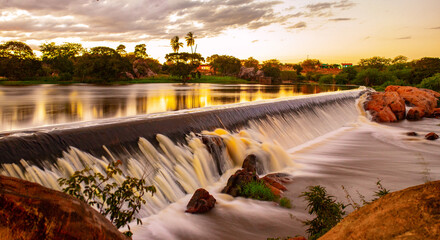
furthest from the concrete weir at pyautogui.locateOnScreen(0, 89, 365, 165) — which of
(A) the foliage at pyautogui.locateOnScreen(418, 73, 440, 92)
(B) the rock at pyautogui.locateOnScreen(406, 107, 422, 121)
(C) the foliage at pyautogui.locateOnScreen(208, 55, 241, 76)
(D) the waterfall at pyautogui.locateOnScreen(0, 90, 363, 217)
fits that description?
(C) the foliage at pyautogui.locateOnScreen(208, 55, 241, 76)

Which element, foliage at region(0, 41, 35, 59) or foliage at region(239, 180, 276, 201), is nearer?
foliage at region(239, 180, 276, 201)

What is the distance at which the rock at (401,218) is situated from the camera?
6.15ft

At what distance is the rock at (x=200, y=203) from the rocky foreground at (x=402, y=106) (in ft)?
64.8

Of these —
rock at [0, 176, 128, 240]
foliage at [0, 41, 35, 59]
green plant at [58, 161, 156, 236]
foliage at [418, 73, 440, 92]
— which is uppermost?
foliage at [0, 41, 35, 59]

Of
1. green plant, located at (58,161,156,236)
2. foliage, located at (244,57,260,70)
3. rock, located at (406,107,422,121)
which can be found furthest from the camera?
foliage, located at (244,57,260,70)

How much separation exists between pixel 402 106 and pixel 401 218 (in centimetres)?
2480

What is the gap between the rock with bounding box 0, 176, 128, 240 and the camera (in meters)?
2.01

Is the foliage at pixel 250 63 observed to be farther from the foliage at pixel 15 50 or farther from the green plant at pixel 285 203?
the green plant at pixel 285 203

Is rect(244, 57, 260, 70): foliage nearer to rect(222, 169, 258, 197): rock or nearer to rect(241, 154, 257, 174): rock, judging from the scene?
rect(241, 154, 257, 174): rock

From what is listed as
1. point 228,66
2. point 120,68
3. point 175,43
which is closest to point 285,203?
point 120,68

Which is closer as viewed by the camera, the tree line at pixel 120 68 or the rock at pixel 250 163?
the rock at pixel 250 163

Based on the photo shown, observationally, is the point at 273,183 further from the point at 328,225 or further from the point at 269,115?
the point at 269,115

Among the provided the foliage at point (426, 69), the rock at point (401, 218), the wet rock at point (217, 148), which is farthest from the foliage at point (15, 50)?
the foliage at point (426, 69)

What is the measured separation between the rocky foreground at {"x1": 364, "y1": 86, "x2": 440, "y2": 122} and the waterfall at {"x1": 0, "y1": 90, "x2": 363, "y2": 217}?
13.3 meters
